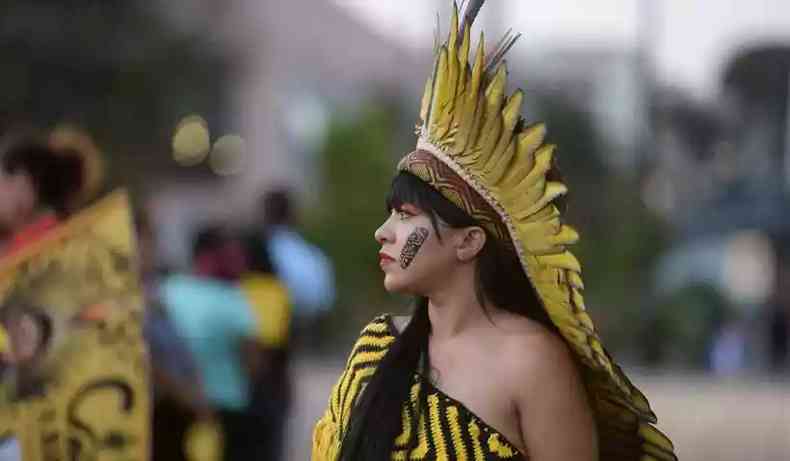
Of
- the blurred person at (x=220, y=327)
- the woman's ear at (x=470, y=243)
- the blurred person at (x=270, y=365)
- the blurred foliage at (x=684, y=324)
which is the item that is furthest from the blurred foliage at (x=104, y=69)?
the woman's ear at (x=470, y=243)

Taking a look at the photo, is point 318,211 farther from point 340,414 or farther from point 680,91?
point 340,414

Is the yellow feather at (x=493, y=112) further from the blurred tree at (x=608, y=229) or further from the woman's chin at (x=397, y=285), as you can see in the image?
the blurred tree at (x=608, y=229)

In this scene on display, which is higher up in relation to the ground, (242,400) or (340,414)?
(340,414)

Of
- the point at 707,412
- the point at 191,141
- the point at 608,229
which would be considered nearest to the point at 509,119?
the point at 707,412

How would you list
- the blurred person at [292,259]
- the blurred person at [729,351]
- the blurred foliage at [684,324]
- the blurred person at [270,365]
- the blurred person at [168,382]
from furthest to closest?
the blurred foliage at [684,324]
the blurred person at [729,351]
the blurred person at [292,259]
the blurred person at [270,365]
the blurred person at [168,382]

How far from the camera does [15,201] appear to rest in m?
4.72

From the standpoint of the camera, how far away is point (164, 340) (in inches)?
237

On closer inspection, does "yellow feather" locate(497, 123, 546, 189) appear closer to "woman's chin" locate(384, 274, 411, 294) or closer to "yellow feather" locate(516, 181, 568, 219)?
"yellow feather" locate(516, 181, 568, 219)

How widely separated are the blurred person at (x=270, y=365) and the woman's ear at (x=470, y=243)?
399cm

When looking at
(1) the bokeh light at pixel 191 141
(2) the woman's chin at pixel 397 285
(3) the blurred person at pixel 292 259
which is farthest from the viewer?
(1) the bokeh light at pixel 191 141

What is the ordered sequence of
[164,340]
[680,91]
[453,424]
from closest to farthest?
1. [453,424]
2. [164,340]
3. [680,91]

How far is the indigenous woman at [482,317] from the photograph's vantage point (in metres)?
2.91

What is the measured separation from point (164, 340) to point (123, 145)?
1936 centimetres

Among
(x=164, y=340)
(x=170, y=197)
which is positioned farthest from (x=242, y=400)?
(x=170, y=197)
